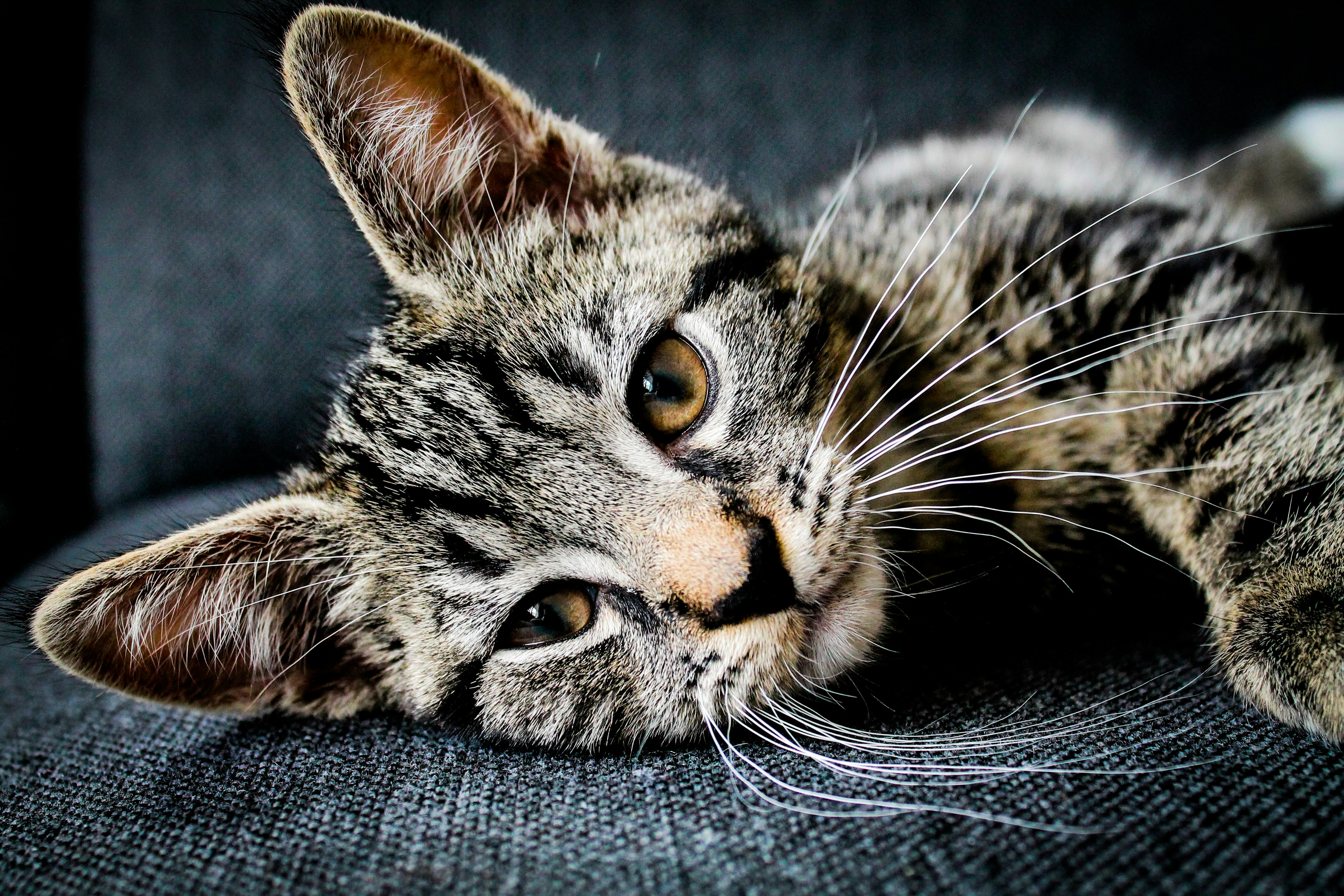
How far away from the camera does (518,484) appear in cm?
74

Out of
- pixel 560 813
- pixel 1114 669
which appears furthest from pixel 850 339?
pixel 560 813

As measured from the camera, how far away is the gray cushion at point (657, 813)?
0.53 metres

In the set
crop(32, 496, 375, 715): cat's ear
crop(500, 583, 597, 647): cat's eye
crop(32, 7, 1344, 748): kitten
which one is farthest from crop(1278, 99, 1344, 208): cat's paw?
crop(32, 496, 375, 715): cat's ear

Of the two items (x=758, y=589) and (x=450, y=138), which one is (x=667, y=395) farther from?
(x=450, y=138)

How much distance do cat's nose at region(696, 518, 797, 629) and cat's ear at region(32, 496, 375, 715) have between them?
40cm

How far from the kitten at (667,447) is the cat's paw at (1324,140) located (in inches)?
27.7

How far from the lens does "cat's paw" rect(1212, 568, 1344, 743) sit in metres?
0.63

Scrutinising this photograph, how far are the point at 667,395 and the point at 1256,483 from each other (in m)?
0.55

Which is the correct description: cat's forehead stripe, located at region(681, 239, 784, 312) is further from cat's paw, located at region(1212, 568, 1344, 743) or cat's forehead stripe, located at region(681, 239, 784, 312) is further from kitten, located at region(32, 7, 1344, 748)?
cat's paw, located at region(1212, 568, 1344, 743)

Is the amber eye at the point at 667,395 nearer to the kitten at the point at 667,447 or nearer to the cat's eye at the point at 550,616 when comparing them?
the kitten at the point at 667,447

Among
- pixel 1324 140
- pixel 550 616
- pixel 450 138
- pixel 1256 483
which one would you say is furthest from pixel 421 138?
pixel 1324 140

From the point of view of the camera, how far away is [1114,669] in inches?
30.4

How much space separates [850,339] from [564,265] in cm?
32

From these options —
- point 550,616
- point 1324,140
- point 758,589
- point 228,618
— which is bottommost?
point 228,618
